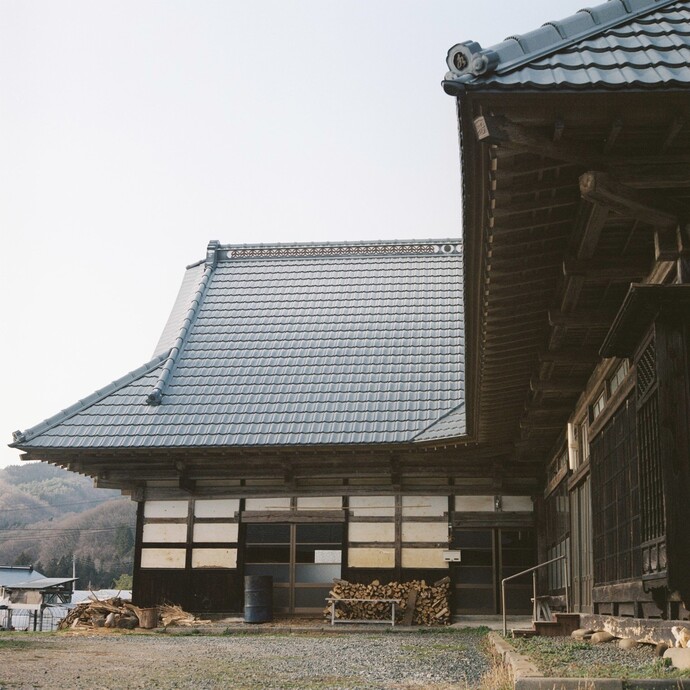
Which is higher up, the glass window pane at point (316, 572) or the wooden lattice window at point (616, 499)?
the wooden lattice window at point (616, 499)

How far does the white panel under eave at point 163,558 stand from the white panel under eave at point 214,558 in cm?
23

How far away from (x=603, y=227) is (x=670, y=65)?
1393 millimetres

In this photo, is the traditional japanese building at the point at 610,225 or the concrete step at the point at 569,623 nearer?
the traditional japanese building at the point at 610,225

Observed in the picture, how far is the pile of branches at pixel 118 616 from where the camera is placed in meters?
14.6

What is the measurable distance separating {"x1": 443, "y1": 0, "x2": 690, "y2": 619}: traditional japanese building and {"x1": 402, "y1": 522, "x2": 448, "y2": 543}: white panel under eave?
6844mm

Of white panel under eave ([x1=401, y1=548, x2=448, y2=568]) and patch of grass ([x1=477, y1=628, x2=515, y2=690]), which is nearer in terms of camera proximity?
patch of grass ([x1=477, y1=628, x2=515, y2=690])

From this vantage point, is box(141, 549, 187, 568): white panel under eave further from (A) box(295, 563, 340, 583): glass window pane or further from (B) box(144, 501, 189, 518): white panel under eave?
(A) box(295, 563, 340, 583): glass window pane

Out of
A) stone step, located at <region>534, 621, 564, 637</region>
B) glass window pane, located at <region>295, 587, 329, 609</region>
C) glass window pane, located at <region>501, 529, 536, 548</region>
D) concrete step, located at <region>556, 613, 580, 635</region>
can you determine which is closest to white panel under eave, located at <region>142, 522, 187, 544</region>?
glass window pane, located at <region>295, 587, 329, 609</region>

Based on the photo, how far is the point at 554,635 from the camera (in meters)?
9.77

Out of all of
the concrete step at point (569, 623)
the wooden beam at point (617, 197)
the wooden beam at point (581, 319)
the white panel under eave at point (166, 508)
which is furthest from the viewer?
the white panel under eave at point (166, 508)

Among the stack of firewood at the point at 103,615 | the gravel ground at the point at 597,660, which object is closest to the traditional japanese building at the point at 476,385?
the gravel ground at the point at 597,660

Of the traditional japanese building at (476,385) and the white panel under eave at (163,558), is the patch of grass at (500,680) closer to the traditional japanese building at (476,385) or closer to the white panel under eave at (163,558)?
the traditional japanese building at (476,385)

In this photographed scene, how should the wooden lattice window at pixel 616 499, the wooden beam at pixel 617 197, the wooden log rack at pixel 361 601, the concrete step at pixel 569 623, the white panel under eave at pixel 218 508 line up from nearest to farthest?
the wooden beam at pixel 617 197, the wooden lattice window at pixel 616 499, the concrete step at pixel 569 623, the wooden log rack at pixel 361 601, the white panel under eave at pixel 218 508

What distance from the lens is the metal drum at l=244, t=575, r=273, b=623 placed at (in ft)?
48.6
